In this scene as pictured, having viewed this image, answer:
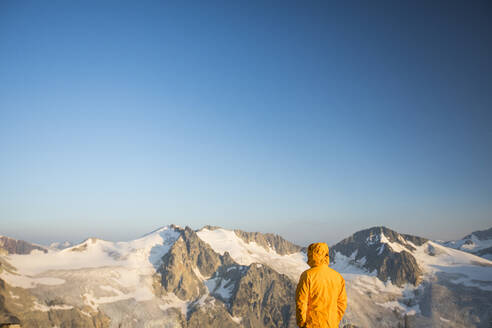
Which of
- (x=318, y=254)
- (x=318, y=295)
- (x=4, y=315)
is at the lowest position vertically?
(x=4, y=315)

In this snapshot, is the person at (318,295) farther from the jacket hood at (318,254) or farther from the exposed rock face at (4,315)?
the exposed rock face at (4,315)

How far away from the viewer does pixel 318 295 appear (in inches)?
308

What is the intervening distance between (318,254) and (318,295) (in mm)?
1093

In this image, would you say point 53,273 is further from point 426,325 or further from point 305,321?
point 426,325

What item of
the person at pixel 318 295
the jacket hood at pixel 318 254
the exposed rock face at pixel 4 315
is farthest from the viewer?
the exposed rock face at pixel 4 315

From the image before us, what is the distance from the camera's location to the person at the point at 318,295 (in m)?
7.70

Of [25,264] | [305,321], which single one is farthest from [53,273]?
[305,321]

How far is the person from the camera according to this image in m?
7.70

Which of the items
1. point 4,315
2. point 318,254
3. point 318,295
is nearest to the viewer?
point 318,295

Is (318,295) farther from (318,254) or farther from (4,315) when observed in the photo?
(4,315)

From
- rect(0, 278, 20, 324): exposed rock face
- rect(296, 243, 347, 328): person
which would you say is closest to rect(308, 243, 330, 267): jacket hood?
rect(296, 243, 347, 328): person

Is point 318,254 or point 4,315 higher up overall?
point 318,254

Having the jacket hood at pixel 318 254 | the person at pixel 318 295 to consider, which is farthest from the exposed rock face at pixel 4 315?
the jacket hood at pixel 318 254

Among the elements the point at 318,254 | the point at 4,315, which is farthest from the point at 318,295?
the point at 4,315
